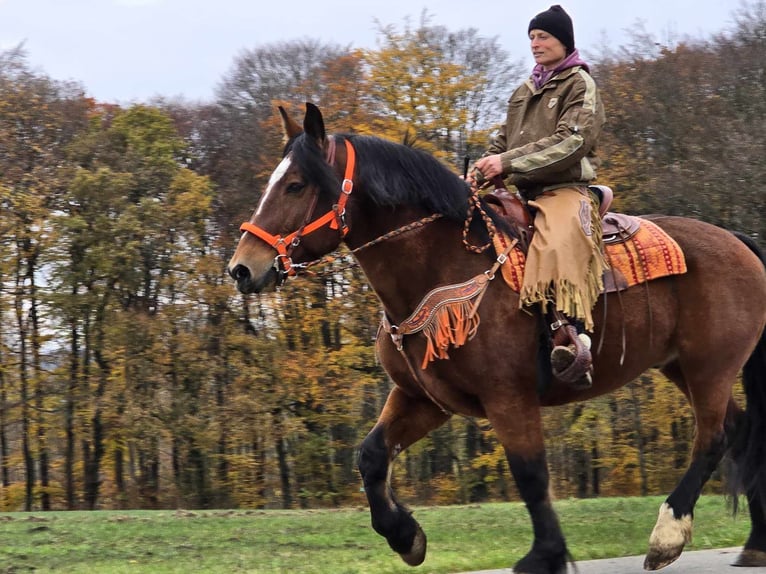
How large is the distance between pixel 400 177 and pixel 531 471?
177 centimetres

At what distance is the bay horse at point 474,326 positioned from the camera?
5.32m

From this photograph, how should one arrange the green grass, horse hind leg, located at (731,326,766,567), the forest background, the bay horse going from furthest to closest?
1. the forest background
2. the green grass
3. horse hind leg, located at (731,326,766,567)
4. the bay horse

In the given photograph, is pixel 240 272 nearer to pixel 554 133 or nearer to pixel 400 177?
pixel 400 177

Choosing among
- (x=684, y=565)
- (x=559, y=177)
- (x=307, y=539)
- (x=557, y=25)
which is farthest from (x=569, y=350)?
(x=307, y=539)

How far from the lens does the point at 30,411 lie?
88.2 feet

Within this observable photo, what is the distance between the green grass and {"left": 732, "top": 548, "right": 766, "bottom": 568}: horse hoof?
1.02 metres

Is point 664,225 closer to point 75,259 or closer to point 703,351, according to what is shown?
point 703,351

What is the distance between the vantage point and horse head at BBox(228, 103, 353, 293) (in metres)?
5.17

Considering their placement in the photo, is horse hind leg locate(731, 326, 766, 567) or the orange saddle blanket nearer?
the orange saddle blanket

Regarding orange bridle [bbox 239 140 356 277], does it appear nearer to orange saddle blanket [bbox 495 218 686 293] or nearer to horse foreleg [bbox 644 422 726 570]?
orange saddle blanket [bbox 495 218 686 293]

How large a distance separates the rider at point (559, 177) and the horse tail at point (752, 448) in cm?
155

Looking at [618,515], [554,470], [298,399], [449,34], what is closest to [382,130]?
[449,34]

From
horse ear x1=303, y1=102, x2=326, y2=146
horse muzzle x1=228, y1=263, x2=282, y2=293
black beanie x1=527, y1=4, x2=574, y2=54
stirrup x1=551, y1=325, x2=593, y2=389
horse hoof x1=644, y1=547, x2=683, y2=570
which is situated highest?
black beanie x1=527, y1=4, x2=574, y2=54

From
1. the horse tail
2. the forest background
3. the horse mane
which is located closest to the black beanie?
the horse mane
